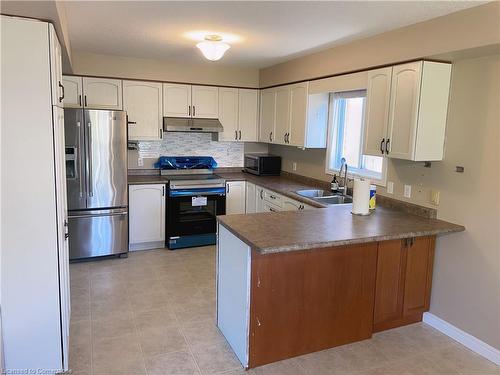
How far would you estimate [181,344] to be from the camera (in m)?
2.78

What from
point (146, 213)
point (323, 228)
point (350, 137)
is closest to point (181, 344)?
point (323, 228)

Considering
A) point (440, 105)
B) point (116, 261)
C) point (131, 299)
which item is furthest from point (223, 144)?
point (440, 105)

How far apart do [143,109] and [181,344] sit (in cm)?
303

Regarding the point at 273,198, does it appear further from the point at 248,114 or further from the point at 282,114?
the point at 248,114

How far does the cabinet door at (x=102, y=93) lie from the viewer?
4.51 meters

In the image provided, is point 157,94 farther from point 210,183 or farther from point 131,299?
point 131,299

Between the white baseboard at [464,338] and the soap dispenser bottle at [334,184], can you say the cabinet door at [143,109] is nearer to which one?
the soap dispenser bottle at [334,184]

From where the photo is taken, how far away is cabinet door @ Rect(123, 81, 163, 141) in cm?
472

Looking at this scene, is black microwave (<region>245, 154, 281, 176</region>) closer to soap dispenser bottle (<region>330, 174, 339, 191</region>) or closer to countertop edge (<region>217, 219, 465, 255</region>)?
soap dispenser bottle (<region>330, 174, 339, 191</region>)

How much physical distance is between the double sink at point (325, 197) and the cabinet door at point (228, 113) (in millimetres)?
1547

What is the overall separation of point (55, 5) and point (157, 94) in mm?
3040

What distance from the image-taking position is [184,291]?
366 centimetres

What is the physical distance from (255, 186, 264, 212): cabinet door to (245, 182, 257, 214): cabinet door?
64mm

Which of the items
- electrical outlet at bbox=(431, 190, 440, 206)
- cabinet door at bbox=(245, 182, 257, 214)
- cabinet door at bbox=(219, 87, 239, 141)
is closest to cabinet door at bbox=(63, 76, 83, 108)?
cabinet door at bbox=(219, 87, 239, 141)
